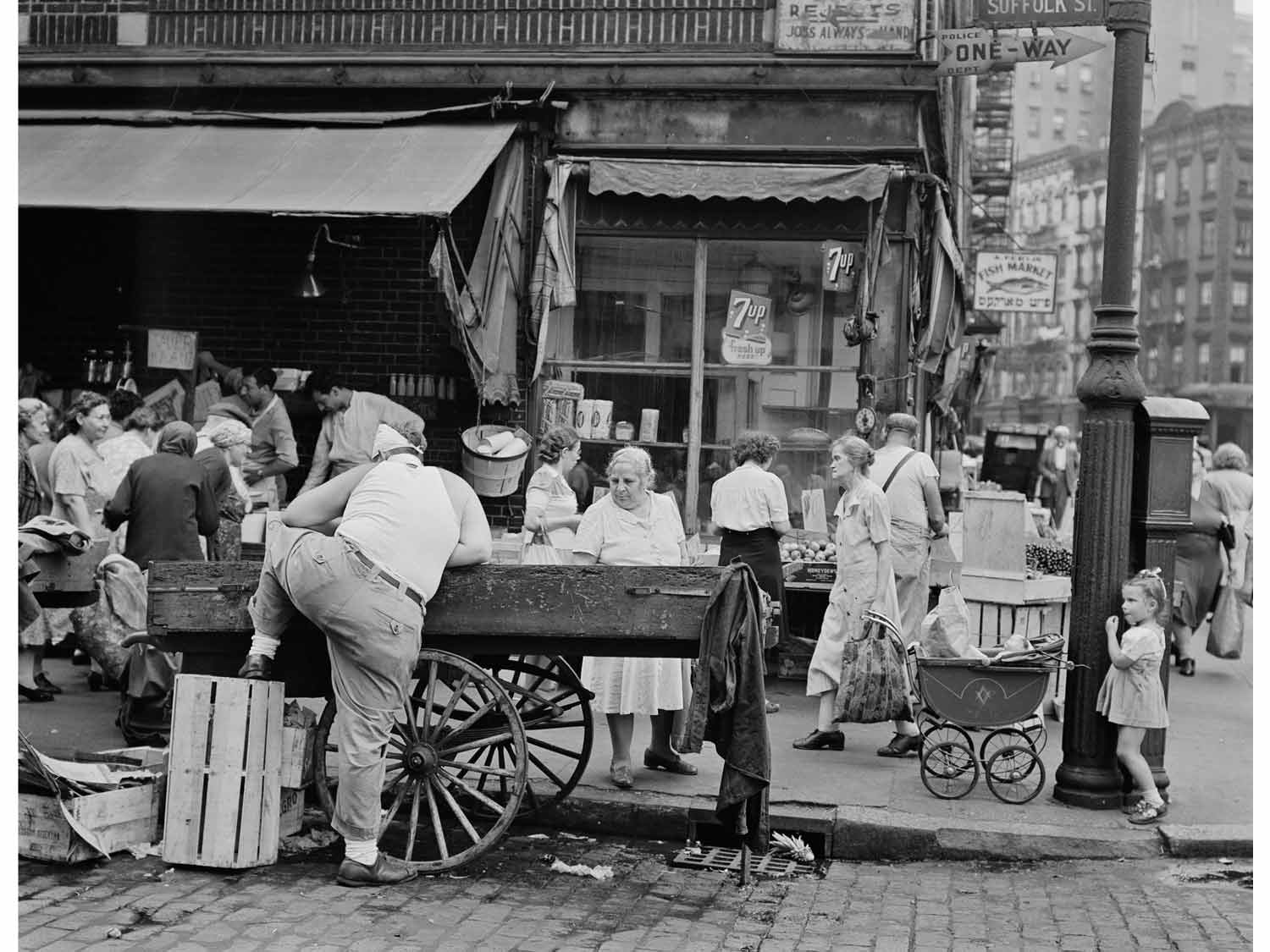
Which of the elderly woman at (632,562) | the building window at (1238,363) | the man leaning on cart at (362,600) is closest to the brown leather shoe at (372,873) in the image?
the man leaning on cart at (362,600)

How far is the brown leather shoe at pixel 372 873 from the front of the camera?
6.29 meters

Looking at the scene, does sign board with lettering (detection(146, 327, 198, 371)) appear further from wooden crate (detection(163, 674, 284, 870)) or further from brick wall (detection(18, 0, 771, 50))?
wooden crate (detection(163, 674, 284, 870))

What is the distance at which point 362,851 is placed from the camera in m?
6.33

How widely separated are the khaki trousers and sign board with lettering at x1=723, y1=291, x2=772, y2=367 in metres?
6.92

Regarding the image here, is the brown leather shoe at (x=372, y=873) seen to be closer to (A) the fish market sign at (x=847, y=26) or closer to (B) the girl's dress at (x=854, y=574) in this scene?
(B) the girl's dress at (x=854, y=574)

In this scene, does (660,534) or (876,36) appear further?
(876,36)

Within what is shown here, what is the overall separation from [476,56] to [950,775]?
7680mm

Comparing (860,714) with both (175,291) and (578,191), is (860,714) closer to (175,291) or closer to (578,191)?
(578,191)

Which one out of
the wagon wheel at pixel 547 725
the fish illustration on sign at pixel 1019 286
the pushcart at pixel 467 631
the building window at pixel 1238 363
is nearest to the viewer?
the pushcart at pixel 467 631

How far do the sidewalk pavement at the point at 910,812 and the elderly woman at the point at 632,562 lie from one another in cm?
20

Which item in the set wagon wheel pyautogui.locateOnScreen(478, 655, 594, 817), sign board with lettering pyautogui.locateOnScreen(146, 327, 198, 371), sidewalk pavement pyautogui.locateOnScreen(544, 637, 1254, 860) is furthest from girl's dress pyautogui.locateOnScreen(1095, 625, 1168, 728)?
sign board with lettering pyautogui.locateOnScreen(146, 327, 198, 371)
